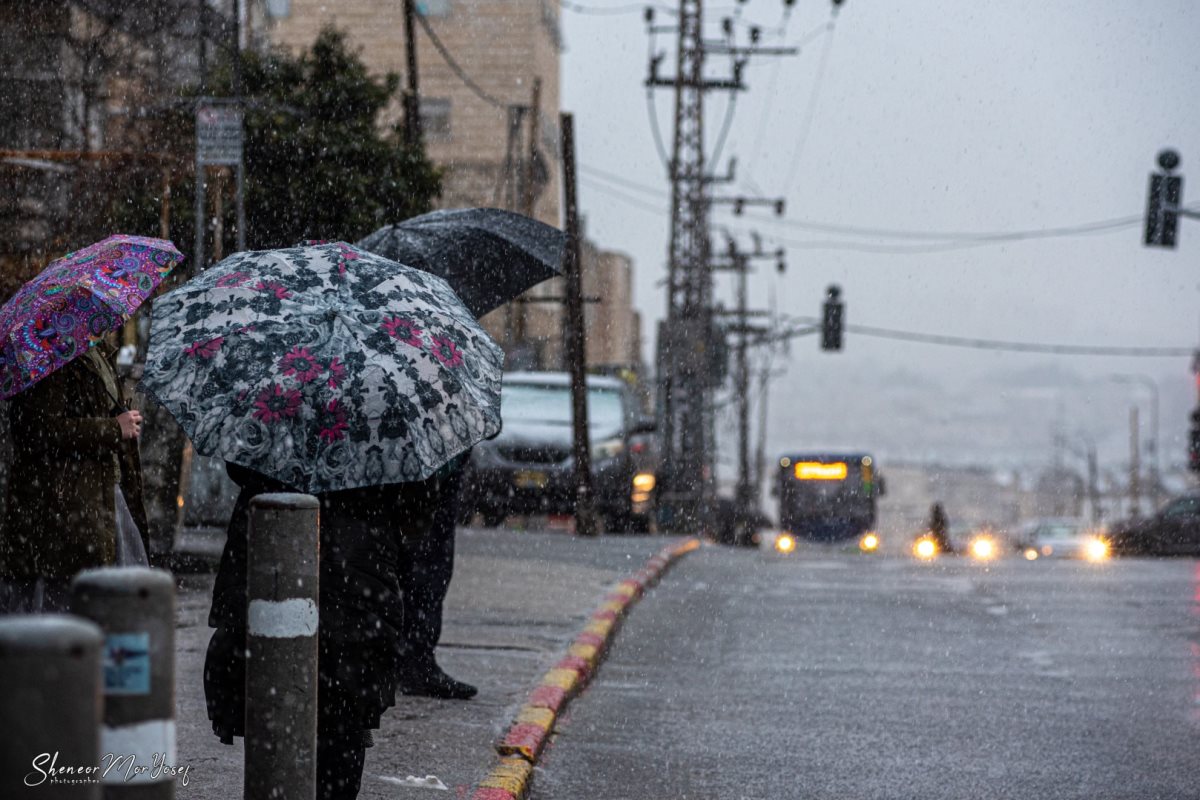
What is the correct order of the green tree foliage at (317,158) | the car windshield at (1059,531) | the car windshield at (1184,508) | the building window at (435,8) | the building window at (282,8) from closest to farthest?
the green tree foliage at (317,158) → the car windshield at (1184,508) → the building window at (435,8) → the building window at (282,8) → the car windshield at (1059,531)

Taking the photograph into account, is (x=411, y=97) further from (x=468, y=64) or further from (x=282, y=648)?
(x=468, y=64)

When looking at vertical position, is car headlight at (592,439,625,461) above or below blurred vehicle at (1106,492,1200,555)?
above

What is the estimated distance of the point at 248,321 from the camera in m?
4.62

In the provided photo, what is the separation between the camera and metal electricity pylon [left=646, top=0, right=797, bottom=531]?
114 feet

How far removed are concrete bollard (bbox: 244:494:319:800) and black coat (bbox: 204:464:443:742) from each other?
0.95 ft

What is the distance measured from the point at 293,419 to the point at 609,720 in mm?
3792

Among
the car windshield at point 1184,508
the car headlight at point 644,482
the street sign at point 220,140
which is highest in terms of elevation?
the street sign at point 220,140

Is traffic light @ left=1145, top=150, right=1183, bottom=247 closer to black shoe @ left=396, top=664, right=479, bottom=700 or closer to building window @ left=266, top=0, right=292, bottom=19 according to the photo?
black shoe @ left=396, top=664, right=479, bottom=700

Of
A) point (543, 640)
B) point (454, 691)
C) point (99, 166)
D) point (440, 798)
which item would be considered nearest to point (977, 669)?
point (543, 640)

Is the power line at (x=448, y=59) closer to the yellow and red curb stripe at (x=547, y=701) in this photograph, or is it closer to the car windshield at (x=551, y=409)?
the car windshield at (x=551, y=409)

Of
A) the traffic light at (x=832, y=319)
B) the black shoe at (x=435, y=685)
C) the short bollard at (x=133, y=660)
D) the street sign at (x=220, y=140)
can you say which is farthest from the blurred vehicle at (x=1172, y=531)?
the short bollard at (x=133, y=660)

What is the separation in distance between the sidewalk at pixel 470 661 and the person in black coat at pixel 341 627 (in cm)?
86

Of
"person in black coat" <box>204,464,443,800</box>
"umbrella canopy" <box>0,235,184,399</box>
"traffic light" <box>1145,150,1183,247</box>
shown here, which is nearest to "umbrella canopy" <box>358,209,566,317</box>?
"umbrella canopy" <box>0,235,184,399</box>

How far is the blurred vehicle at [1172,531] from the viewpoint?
3250cm
